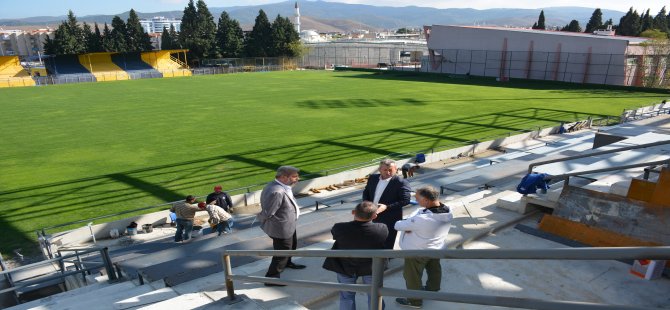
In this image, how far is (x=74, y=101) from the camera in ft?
115

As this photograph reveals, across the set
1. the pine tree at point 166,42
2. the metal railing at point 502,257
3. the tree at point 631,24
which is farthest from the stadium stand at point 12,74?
the tree at point 631,24

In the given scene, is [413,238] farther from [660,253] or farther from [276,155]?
[276,155]

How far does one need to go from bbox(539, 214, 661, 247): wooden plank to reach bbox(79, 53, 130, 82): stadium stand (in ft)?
209

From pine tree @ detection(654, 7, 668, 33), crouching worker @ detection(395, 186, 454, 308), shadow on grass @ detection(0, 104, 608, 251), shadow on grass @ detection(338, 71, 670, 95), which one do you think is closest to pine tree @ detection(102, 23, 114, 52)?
shadow on grass @ detection(338, 71, 670, 95)

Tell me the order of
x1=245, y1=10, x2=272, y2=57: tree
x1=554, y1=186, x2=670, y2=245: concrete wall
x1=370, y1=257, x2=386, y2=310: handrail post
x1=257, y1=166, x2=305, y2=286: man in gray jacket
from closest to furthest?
1. x1=370, y1=257, x2=386, y2=310: handrail post
2. x1=257, y1=166, x2=305, y2=286: man in gray jacket
3. x1=554, y1=186, x2=670, y2=245: concrete wall
4. x1=245, y1=10, x2=272, y2=57: tree

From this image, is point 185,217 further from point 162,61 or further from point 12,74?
point 162,61

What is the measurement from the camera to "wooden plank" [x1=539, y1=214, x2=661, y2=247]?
18.6 feet

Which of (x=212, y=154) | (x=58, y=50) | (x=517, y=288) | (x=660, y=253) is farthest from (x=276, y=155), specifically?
(x=58, y=50)

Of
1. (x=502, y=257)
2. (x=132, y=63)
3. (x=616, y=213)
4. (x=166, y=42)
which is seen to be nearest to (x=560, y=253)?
(x=502, y=257)

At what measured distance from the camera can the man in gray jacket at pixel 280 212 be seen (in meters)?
5.23

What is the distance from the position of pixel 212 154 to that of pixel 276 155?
8.93ft

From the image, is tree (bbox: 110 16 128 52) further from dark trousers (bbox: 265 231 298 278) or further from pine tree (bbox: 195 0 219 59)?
dark trousers (bbox: 265 231 298 278)

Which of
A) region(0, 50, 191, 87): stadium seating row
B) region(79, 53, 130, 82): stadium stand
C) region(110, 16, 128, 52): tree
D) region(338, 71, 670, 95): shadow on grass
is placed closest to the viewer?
A: region(338, 71, 670, 95): shadow on grass

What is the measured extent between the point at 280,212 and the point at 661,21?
99.7 meters
